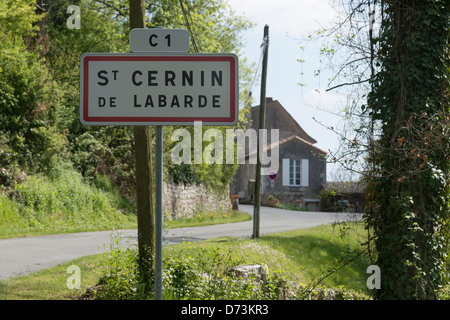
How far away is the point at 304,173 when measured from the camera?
4619 centimetres

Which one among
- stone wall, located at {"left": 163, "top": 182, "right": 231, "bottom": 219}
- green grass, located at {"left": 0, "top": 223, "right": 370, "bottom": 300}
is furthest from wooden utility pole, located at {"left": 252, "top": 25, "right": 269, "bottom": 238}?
stone wall, located at {"left": 163, "top": 182, "right": 231, "bottom": 219}

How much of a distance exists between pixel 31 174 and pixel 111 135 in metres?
5.09

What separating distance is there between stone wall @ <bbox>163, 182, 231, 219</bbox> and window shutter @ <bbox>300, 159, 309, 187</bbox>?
17021 millimetres

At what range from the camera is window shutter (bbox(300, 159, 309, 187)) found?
150 feet

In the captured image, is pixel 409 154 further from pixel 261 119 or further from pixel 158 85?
pixel 261 119

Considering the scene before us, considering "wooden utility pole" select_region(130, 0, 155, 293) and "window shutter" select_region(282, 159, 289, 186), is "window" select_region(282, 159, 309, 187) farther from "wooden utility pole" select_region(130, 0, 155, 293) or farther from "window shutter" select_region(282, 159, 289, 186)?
"wooden utility pole" select_region(130, 0, 155, 293)

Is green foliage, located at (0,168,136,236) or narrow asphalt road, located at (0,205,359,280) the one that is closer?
narrow asphalt road, located at (0,205,359,280)

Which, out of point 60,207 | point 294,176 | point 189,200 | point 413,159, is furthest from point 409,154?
point 294,176

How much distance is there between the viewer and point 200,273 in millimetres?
7422

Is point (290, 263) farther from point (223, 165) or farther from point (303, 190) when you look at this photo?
point (303, 190)

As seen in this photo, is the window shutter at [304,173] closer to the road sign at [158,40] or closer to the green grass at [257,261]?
the green grass at [257,261]

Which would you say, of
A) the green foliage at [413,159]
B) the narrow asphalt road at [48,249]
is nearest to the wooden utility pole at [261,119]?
the narrow asphalt road at [48,249]

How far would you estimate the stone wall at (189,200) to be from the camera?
23406mm

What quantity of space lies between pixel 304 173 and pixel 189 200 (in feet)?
73.9
